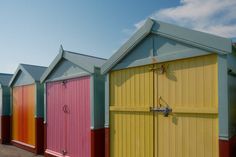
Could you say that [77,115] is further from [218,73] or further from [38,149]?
[218,73]

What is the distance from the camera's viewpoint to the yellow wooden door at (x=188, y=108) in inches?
178

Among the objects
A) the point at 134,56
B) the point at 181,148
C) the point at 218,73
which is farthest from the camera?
the point at 134,56

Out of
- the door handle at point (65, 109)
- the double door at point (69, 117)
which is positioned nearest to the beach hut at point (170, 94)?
the double door at point (69, 117)

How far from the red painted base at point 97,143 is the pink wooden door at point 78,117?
27cm

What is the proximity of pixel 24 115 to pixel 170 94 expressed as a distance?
8.06 m

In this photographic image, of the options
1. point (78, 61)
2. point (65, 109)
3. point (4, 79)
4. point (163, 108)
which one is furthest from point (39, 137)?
point (163, 108)

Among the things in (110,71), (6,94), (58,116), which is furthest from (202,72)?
(6,94)

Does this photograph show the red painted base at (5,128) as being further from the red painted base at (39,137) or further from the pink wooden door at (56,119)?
the pink wooden door at (56,119)

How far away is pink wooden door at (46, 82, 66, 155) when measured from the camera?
8.39 metres

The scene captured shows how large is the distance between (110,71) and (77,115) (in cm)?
200

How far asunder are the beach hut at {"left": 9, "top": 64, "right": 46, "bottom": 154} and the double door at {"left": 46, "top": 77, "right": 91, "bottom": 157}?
114 cm

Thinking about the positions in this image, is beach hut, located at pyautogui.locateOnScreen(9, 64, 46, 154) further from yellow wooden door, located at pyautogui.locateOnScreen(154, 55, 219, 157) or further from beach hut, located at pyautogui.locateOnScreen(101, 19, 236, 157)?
yellow wooden door, located at pyautogui.locateOnScreen(154, 55, 219, 157)

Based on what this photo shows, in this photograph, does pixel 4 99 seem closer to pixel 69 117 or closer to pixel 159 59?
pixel 69 117

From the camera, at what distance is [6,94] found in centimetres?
1270
